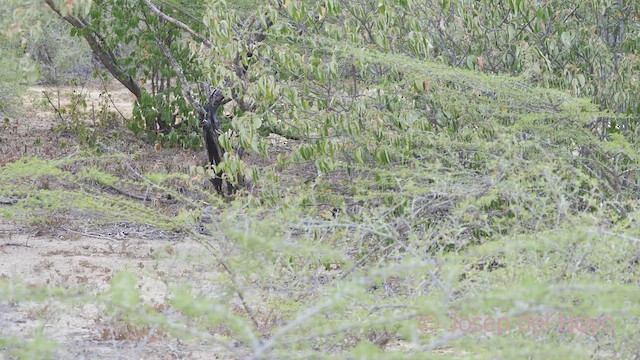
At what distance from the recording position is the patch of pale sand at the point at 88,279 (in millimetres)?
4781

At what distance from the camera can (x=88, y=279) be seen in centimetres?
656

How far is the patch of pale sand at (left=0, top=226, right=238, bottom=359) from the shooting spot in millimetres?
4781

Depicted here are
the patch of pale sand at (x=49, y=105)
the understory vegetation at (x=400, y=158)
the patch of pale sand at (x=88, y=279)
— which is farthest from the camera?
the patch of pale sand at (x=49, y=105)

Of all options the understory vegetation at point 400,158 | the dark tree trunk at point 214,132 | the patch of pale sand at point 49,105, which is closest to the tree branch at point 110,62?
the patch of pale sand at point 49,105

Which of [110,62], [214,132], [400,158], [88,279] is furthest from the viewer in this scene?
[110,62]

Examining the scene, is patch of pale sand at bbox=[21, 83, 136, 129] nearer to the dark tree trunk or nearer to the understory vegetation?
the dark tree trunk

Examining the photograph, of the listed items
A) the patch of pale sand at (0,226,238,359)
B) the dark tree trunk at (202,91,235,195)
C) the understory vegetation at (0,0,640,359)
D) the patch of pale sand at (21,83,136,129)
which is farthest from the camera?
the patch of pale sand at (21,83,136,129)

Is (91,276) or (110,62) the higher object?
(110,62)

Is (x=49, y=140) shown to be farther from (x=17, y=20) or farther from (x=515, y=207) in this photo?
(x=515, y=207)

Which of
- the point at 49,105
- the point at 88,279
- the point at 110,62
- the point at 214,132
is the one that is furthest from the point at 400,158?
the point at 49,105

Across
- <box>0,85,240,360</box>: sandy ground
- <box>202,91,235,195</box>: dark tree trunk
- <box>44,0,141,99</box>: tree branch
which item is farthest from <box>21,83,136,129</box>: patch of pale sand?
<box>0,85,240,360</box>: sandy ground

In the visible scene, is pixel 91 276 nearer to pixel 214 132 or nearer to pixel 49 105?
pixel 214 132

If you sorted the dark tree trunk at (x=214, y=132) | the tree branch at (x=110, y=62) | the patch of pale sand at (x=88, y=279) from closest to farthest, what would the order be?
1. the patch of pale sand at (x=88, y=279)
2. the dark tree trunk at (x=214, y=132)
3. the tree branch at (x=110, y=62)

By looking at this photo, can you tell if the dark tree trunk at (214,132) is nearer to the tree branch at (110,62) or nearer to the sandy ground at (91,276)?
the sandy ground at (91,276)
